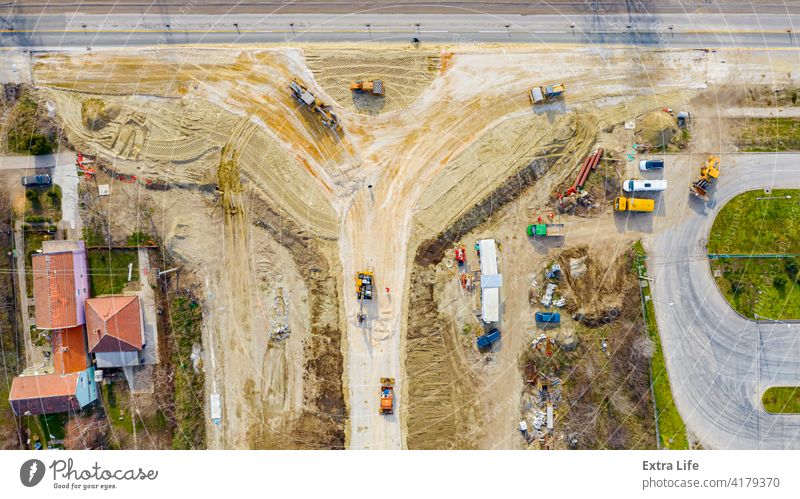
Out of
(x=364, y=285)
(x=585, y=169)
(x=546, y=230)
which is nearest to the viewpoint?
(x=364, y=285)

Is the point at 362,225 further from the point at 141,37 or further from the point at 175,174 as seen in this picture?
the point at 141,37

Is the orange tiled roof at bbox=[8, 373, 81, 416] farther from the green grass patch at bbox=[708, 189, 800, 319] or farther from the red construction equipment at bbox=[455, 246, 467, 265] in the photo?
the green grass patch at bbox=[708, 189, 800, 319]

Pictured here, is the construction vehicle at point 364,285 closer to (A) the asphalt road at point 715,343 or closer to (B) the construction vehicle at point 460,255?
(B) the construction vehicle at point 460,255

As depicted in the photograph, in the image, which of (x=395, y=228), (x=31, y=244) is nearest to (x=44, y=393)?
(x=31, y=244)

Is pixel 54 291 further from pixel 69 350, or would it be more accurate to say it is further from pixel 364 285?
pixel 364 285

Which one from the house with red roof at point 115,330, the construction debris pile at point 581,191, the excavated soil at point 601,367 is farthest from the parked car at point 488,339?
the house with red roof at point 115,330
